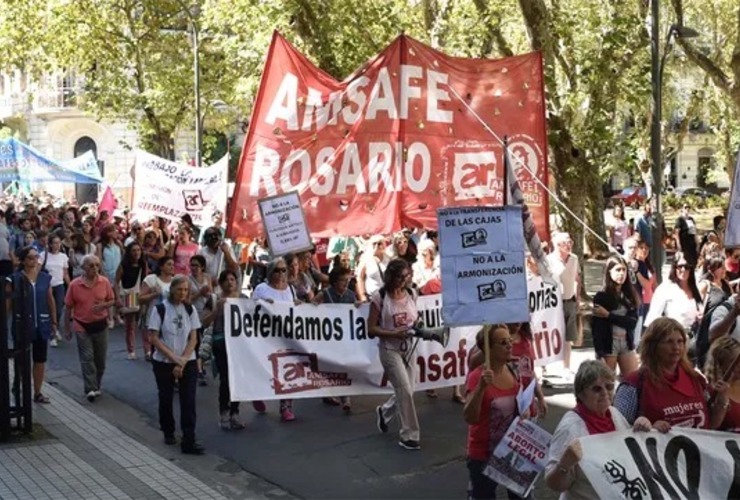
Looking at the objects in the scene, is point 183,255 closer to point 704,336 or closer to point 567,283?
point 567,283

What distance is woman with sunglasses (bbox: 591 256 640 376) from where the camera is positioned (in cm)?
970

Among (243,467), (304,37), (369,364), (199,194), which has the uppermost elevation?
(304,37)

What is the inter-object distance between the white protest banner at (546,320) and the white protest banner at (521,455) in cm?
487

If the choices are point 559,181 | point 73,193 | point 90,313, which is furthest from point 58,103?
point 90,313

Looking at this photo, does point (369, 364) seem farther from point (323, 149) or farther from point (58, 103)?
point (58, 103)

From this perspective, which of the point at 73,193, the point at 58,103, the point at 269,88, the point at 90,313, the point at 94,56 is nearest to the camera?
the point at 269,88

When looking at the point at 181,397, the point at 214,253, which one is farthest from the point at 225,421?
the point at 214,253

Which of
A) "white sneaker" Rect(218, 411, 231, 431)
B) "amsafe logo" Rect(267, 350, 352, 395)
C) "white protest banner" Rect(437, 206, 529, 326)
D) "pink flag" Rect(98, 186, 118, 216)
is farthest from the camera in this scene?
"pink flag" Rect(98, 186, 118, 216)

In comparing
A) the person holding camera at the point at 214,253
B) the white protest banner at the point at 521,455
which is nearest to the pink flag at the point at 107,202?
the person holding camera at the point at 214,253

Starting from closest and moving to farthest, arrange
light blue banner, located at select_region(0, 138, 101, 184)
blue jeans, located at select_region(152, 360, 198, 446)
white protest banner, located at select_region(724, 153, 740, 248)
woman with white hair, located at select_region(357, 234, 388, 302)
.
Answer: white protest banner, located at select_region(724, 153, 740, 248) < blue jeans, located at select_region(152, 360, 198, 446) < woman with white hair, located at select_region(357, 234, 388, 302) < light blue banner, located at select_region(0, 138, 101, 184)

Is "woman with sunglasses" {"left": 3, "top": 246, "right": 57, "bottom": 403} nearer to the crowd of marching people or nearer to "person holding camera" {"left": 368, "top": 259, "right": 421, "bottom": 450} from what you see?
the crowd of marching people

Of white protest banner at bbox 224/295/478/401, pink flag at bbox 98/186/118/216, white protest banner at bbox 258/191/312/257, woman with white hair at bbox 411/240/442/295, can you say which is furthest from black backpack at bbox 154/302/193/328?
pink flag at bbox 98/186/118/216

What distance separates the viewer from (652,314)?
371 inches

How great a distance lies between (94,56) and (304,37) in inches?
556
